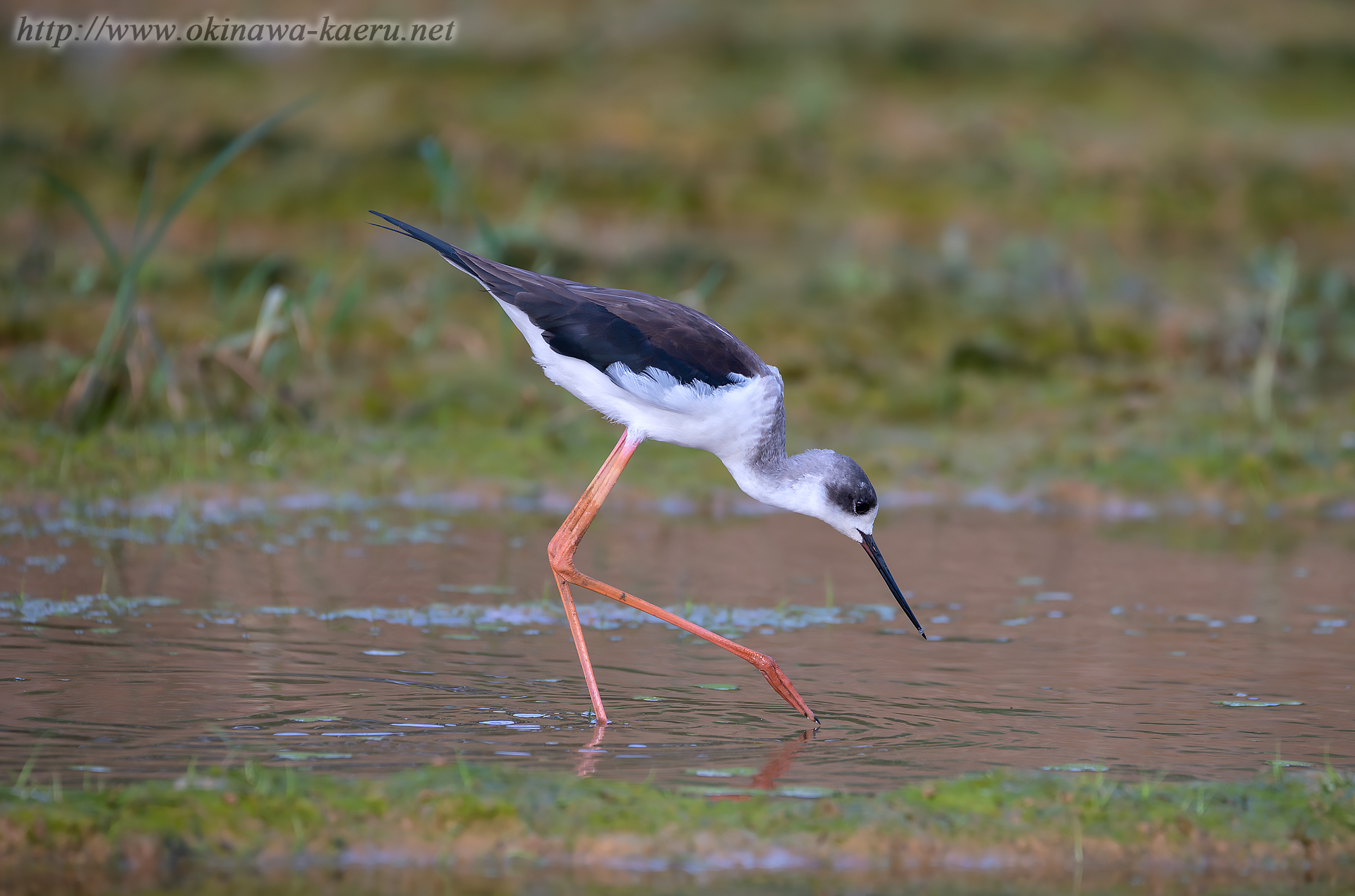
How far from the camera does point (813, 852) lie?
4.17 m

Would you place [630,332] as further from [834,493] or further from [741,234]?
[741,234]

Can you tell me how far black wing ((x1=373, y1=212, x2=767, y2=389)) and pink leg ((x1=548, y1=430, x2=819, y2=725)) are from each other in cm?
35

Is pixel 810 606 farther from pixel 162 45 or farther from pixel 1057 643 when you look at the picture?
pixel 162 45

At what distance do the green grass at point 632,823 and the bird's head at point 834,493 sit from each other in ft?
5.71

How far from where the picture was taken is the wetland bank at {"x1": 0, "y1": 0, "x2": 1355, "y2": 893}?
14.1ft

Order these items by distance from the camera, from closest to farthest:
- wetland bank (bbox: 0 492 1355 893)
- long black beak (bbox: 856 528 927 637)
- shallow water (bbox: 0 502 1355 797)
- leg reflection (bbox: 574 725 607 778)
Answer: wetland bank (bbox: 0 492 1355 893)
leg reflection (bbox: 574 725 607 778)
shallow water (bbox: 0 502 1355 797)
long black beak (bbox: 856 528 927 637)

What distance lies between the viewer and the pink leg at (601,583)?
556 cm

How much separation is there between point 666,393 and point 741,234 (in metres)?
11.5

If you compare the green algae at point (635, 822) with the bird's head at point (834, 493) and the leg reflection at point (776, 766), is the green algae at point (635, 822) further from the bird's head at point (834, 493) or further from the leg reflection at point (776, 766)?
the bird's head at point (834, 493)

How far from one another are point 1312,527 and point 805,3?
15.2 metres

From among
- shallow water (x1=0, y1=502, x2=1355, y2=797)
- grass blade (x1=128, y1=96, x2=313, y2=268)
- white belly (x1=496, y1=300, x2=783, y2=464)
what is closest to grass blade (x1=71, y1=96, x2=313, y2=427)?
grass blade (x1=128, y1=96, x2=313, y2=268)

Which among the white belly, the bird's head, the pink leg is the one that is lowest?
the pink leg

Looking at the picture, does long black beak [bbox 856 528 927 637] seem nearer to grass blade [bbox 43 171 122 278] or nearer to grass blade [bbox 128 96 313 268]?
grass blade [bbox 128 96 313 268]

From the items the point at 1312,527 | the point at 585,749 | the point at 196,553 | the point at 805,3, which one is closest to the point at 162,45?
the point at 805,3
